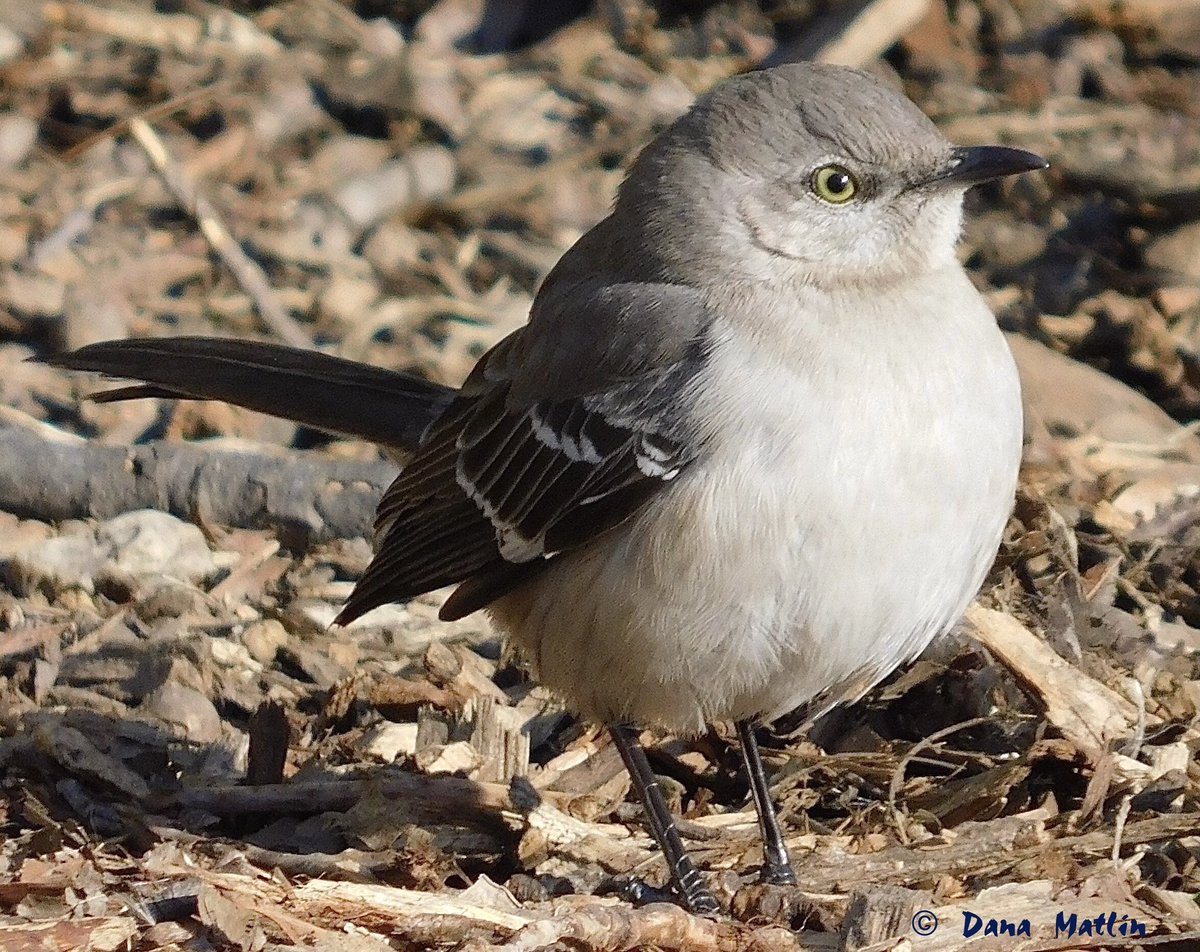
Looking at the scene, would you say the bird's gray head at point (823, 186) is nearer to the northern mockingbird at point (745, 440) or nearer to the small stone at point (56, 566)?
the northern mockingbird at point (745, 440)

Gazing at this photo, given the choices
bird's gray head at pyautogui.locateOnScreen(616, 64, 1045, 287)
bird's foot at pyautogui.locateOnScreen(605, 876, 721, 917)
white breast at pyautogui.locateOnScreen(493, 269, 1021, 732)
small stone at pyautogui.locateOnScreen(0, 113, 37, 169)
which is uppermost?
bird's gray head at pyautogui.locateOnScreen(616, 64, 1045, 287)

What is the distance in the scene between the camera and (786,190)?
496 cm

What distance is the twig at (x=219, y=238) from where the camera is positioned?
7.61 meters

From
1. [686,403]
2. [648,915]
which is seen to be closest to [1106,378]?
[686,403]

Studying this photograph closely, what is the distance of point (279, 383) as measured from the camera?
604 cm

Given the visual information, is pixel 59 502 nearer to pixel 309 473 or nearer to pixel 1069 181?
pixel 309 473

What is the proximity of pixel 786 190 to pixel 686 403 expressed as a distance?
29.1 inches

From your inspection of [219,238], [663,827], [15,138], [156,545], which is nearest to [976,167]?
[663,827]

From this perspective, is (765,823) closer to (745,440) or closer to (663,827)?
(663,827)
